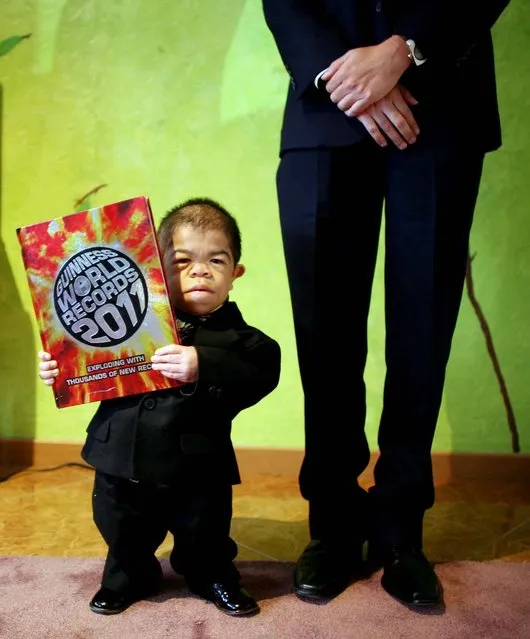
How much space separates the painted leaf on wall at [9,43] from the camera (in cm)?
163

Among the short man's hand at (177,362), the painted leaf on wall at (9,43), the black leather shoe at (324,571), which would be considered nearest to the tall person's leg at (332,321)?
the black leather shoe at (324,571)

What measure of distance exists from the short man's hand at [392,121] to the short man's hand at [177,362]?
439 mm

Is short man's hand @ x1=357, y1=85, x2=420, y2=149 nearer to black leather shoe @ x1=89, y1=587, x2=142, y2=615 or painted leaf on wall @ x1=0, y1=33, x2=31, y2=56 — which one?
black leather shoe @ x1=89, y1=587, x2=142, y2=615

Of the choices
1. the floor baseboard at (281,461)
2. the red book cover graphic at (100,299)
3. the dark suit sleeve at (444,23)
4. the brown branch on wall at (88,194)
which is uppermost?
the dark suit sleeve at (444,23)

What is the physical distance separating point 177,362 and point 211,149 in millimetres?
861

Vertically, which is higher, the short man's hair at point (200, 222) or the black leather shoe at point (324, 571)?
the short man's hair at point (200, 222)

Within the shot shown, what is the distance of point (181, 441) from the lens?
0.95 m

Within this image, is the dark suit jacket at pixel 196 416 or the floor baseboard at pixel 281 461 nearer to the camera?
the dark suit jacket at pixel 196 416

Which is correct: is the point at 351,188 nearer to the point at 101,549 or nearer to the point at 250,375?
the point at 250,375

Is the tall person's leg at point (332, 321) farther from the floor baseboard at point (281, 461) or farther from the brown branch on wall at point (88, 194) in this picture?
the brown branch on wall at point (88, 194)

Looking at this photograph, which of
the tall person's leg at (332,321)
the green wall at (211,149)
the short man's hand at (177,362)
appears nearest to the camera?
the short man's hand at (177,362)

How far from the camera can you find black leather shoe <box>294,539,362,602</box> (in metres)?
1.03

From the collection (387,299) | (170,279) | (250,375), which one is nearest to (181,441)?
(250,375)

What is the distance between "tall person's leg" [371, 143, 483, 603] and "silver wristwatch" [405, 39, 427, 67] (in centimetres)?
13
